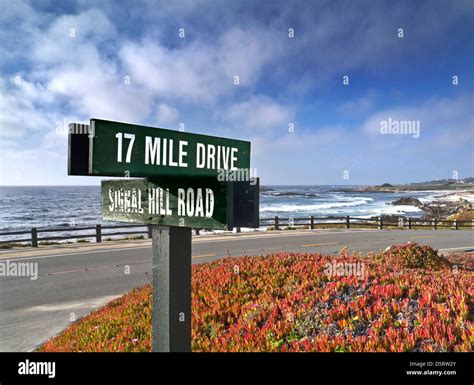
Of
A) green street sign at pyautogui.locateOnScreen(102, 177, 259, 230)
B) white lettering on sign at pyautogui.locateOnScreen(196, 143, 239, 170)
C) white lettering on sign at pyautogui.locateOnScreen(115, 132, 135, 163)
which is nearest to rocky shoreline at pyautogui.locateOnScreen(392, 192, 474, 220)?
white lettering on sign at pyautogui.locateOnScreen(196, 143, 239, 170)

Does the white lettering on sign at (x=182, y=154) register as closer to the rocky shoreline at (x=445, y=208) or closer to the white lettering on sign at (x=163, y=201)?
the white lettering on sign at (x=163, y=201)

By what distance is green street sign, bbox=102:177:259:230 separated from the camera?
89.7 inches

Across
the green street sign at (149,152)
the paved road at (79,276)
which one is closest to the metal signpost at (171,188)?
the green street sign at (149,152)

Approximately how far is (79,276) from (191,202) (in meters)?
9.74

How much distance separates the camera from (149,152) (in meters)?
2.33

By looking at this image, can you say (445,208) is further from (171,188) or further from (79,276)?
(171,188)

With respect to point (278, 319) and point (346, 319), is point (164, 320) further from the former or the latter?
point (346, 319)

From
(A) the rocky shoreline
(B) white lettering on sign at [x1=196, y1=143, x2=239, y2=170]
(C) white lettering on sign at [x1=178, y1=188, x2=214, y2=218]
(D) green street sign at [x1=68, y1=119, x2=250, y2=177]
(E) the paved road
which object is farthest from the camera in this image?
(A) the rocky shoreline

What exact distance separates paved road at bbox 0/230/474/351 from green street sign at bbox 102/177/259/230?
442 centimetres

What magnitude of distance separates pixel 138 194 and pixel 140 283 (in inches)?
301

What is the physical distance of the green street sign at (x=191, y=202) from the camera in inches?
89.7

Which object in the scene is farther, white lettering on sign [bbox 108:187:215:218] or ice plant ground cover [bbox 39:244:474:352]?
ice plant ground cover [bbox 39:244:474:352]

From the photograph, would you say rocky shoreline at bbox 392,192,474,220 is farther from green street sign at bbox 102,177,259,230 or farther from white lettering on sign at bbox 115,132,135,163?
white lettering on sign at bbox 115,132,135,163

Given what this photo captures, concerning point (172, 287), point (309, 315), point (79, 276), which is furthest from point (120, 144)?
point (79, 276)
